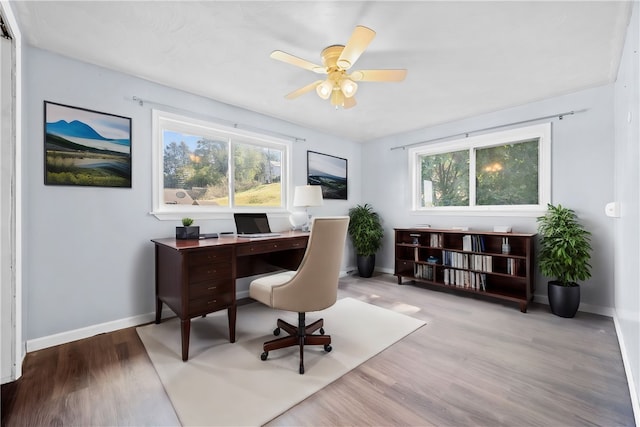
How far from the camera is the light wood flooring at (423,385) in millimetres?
1435

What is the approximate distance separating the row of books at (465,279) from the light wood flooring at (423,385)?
891 mm

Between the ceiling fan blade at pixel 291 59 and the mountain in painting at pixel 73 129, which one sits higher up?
the ceiling fan blade at pixel 291 59

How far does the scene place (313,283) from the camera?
1.91 m

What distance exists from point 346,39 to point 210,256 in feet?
6.39

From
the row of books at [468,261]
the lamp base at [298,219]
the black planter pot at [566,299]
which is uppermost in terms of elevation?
the lamp base at [298,219]

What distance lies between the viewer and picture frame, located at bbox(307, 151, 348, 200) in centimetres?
420

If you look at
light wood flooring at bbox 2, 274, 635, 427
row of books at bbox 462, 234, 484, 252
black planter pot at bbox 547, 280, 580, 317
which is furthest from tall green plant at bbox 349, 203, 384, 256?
black planter pot at bbox 547, 280, 580, 317

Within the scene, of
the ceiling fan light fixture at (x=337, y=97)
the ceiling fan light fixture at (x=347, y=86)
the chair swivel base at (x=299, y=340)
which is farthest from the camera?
the ceiling fan light fixture at (x=337, y=97)

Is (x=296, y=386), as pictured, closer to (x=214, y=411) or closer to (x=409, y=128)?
(x=214, y=411)

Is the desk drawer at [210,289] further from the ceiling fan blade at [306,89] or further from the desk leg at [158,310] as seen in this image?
the ceiling fan blade at [306,89]

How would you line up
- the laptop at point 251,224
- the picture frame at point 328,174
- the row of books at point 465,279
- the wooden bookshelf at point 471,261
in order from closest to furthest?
the laptop at point 251,224, the wooden bookshelf at point 471,261, the row of books at point 465,279, the picture frame at point 328,174

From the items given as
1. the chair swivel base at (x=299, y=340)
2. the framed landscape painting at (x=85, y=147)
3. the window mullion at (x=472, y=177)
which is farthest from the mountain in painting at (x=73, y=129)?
the window mullion at (x=472, y=177)

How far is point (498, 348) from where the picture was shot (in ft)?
7.09

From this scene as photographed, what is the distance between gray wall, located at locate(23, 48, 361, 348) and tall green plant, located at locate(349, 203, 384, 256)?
107 inches
